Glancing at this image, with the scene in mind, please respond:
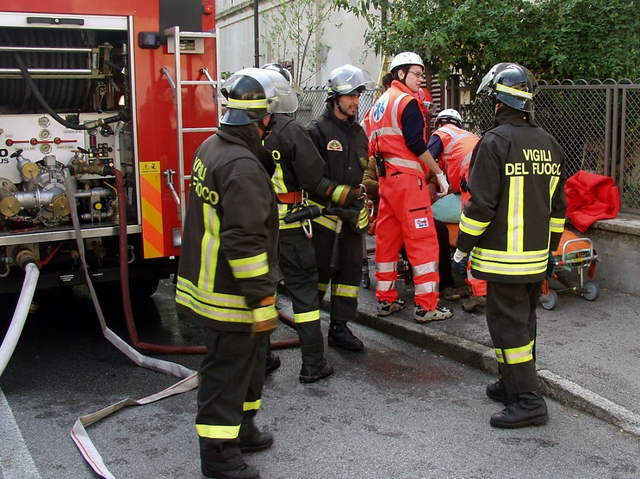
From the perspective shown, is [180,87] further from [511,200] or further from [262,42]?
[262,42]

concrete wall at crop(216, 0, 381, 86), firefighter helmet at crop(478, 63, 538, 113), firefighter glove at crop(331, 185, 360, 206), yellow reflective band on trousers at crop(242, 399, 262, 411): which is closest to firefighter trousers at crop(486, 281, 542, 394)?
firefighter helmet at crop(478, 63, 538, 113)

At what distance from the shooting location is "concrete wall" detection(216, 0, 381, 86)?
574 inches

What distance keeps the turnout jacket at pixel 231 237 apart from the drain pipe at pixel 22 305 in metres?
1.64

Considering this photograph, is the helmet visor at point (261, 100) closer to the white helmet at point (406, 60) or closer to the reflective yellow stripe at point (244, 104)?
the reflective yellow stripe at point (244, 104)

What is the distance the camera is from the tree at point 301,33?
1591 centimetres

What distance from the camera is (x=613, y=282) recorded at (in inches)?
259

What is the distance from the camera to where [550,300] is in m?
6.09

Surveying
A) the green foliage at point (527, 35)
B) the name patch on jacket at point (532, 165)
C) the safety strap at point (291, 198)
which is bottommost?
the safety strap at point (291, 198)

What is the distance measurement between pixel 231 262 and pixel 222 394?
644mm

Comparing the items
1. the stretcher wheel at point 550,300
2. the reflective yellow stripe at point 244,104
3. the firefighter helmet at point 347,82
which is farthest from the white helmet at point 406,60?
the reflective yellow stripe at point 244,104

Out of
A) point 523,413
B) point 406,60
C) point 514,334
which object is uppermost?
point 406,60

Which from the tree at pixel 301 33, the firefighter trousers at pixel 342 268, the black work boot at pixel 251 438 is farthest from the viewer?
the tree at pixel 301 33

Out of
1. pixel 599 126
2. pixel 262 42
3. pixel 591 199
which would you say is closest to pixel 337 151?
pixel 591 199

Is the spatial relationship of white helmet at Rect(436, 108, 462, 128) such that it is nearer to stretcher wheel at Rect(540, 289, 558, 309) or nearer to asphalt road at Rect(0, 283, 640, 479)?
stretcher wheel at Rect(540, 289, 558, 309)
